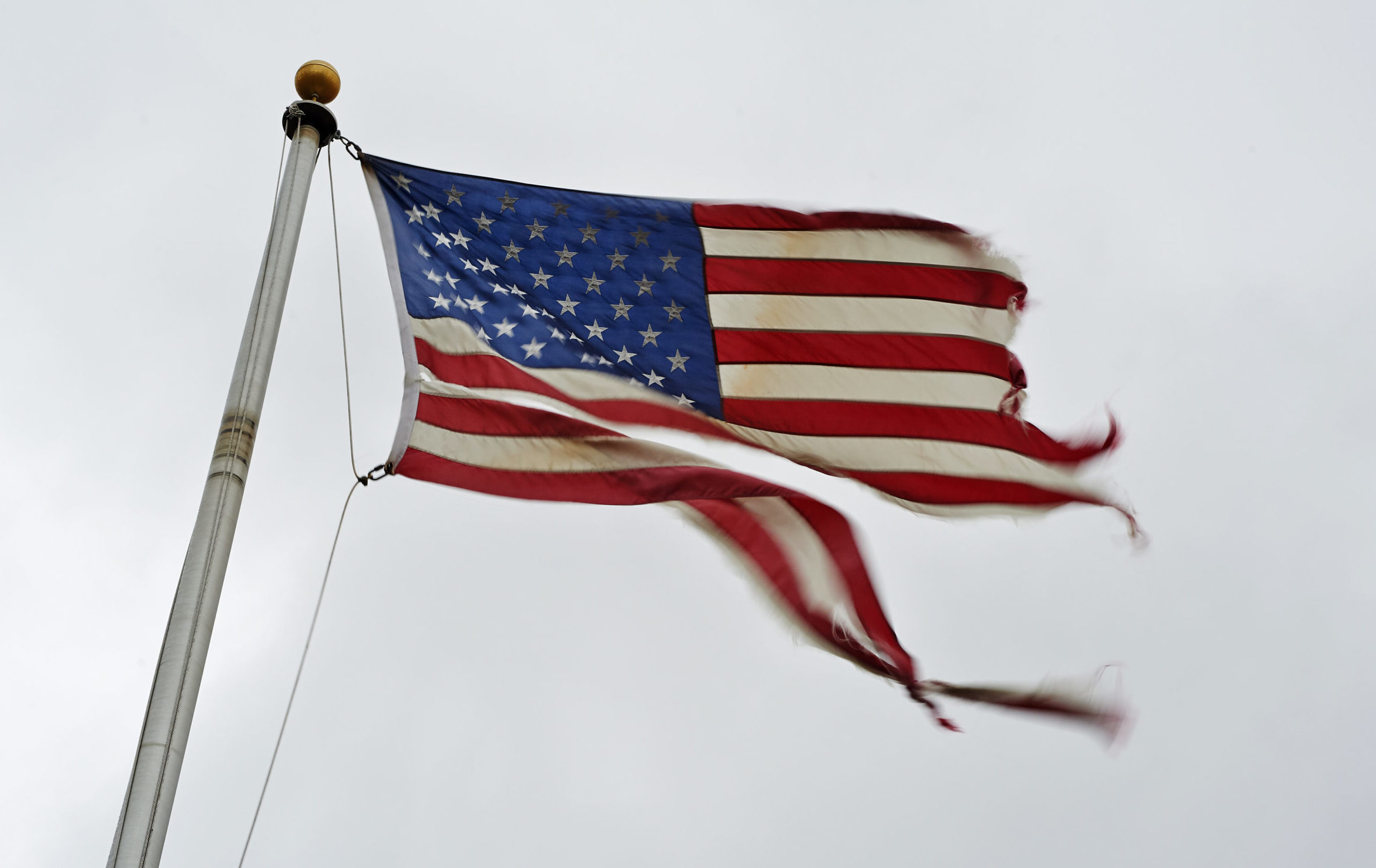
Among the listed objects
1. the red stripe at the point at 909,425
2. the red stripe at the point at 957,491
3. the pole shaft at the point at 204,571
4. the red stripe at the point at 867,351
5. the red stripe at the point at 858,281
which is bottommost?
the pole shaft at the point at 204,571

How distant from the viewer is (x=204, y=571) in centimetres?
823

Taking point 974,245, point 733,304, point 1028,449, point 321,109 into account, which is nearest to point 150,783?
point 321,109

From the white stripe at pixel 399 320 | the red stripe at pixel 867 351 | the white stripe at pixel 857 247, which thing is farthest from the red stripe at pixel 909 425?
the white stripe at pixel 399 320

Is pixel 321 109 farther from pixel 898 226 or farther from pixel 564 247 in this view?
pixel 898 226

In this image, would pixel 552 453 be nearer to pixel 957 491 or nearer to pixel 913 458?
pixel 913 458

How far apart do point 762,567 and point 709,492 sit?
683mm

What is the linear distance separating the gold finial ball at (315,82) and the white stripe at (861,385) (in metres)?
3.73

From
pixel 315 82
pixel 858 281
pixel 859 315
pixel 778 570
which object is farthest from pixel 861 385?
pixel 315 82

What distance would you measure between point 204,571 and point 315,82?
170 inches

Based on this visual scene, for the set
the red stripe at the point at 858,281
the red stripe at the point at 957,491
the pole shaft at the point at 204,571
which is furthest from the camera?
the red stripe at the point at 858,281

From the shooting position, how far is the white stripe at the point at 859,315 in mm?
12219

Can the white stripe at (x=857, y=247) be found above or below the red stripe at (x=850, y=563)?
above

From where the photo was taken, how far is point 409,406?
10.3 metres

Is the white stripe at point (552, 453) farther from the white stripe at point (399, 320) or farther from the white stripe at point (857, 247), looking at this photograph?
the white stripe at point (857, 247)
